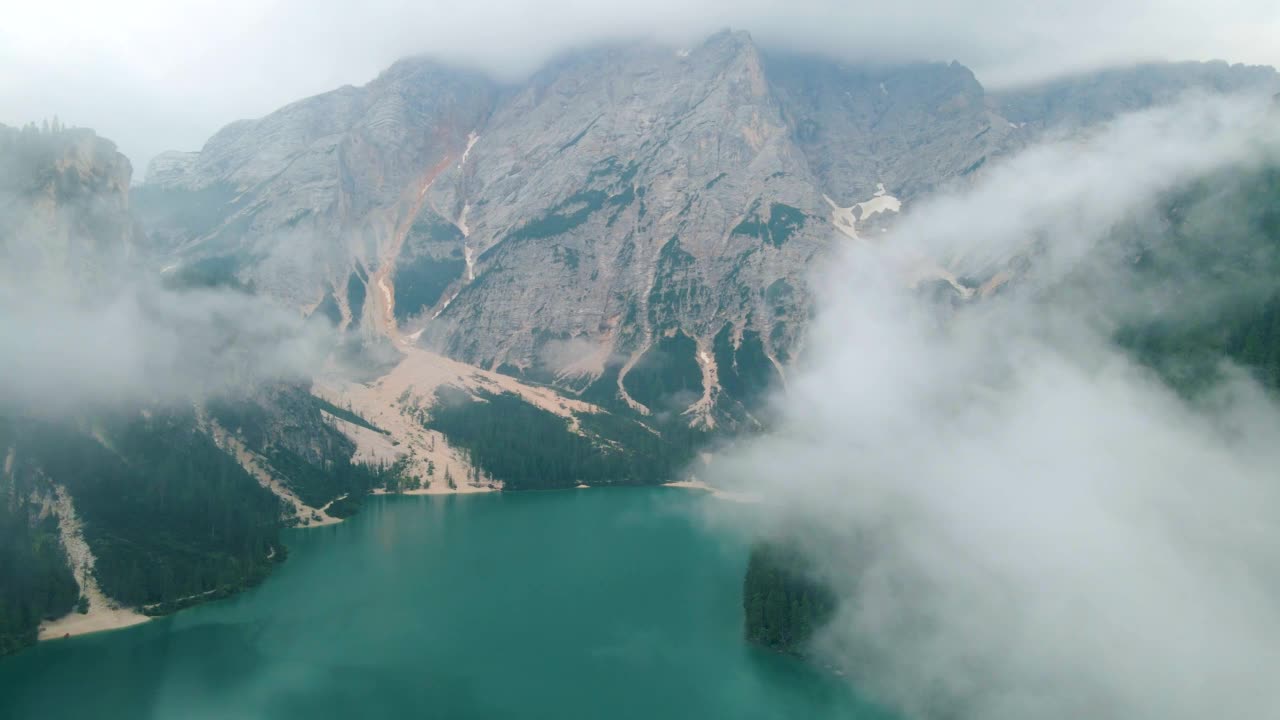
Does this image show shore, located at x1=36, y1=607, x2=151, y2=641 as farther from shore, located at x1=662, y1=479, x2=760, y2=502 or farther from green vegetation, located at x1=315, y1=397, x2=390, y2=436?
shore, located at x1=662, y1=479, x2=760, y2=502

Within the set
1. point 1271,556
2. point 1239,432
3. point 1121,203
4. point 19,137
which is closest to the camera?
point 1271,556

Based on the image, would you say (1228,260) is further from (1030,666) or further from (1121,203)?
(1030,666)

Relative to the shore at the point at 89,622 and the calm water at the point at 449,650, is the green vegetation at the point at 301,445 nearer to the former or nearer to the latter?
the calm water at the point at 449,650

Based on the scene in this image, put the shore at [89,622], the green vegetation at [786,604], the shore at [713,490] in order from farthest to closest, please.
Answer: the shore at [713,490], the shore at [89,622], the green vegetation at [786,604]

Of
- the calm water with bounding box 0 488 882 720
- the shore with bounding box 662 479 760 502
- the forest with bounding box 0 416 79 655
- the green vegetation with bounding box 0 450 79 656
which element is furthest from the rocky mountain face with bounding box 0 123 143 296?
the shore with bounding box 662 479 760 502

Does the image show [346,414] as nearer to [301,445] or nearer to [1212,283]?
[301,445]

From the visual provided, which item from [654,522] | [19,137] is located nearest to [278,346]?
[19,137]

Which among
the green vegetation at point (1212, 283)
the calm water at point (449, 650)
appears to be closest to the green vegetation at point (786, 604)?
the calm water at point (449, 650)
